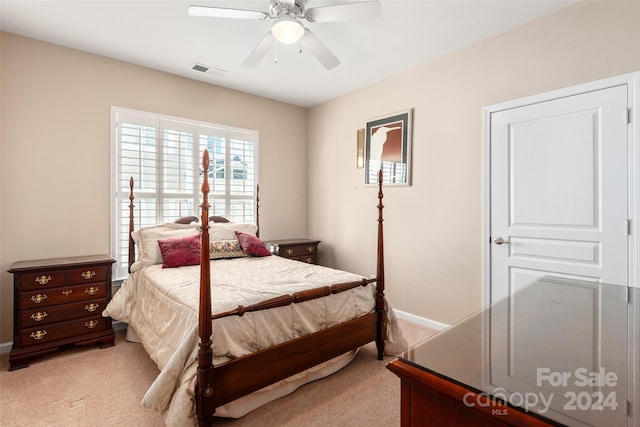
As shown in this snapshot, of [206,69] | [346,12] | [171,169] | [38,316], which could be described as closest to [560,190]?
[346,12]

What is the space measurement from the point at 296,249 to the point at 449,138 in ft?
7.57

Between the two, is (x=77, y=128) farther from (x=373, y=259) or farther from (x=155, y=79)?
(x=373, y=259)

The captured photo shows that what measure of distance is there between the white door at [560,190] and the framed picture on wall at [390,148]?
2.97 ft

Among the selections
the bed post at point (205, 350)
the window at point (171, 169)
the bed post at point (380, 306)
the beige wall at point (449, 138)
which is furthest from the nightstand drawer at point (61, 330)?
the beige wall at point (449, 138)

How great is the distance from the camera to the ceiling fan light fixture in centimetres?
211

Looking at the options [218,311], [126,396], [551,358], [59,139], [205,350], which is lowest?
[126,396]

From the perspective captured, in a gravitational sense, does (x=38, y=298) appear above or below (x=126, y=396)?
above

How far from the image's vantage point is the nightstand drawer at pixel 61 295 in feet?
8.40

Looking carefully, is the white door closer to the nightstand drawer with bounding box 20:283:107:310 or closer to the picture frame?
the picture frame

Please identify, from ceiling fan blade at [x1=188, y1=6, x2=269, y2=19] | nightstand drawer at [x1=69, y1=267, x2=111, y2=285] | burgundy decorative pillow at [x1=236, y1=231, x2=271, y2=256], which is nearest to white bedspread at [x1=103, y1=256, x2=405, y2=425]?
nightstand drawer at [x1=69, y1=267, x2=111, y2=285]

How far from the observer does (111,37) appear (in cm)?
286

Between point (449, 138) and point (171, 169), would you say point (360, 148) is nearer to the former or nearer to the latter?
point (449, 138)

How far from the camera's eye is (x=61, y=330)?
2.70 meters

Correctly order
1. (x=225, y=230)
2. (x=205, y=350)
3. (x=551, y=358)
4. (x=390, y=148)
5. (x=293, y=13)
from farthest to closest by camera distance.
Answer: (x=390, y=148)
(x=225, y=230)
(x=293, y=13)
(x=205, y=350)
(x=551, y=358)
